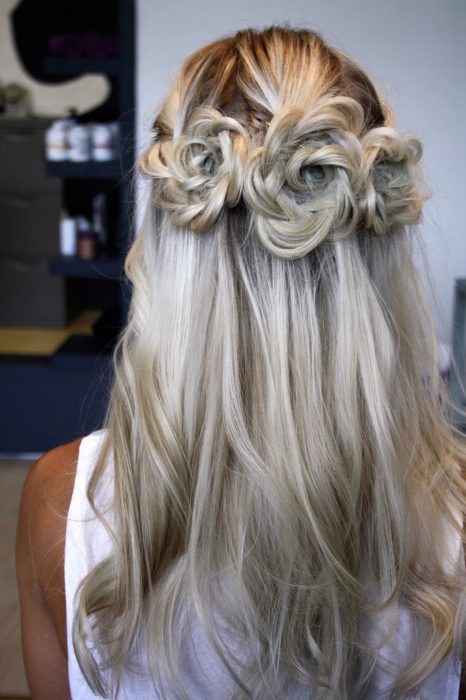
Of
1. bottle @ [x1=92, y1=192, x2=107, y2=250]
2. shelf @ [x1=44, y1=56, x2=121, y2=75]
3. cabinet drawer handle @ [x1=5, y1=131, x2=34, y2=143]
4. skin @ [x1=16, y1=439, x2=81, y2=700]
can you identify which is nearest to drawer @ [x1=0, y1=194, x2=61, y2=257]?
cabinet drawer handle @ [x1=5, y1=131, x2=34, y2=143]

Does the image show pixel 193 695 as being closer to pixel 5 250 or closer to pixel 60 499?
pixel 60 499

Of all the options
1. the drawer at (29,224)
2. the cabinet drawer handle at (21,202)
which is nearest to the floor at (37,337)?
the drawer at (29,224)

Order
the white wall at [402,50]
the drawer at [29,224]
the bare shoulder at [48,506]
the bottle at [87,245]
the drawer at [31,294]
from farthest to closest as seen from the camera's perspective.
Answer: the drawer at [31,294], the drawer at [29,224], the bottle at [87,245], the white wall at [402,50], the bare shoulder at [48,506]

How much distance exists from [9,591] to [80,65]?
56.1 inches

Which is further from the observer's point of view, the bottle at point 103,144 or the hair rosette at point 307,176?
the bottle at point 103,144

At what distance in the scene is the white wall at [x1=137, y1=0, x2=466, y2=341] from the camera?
2.20m

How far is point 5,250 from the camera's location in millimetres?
3332

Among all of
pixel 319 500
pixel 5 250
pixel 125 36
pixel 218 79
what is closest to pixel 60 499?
pixel 319 500

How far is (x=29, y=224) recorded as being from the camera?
10.8 ft

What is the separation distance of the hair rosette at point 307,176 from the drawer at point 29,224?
9.09 ft

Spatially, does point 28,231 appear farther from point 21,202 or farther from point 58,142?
point 58,142

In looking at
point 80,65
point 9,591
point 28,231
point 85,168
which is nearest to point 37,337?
point 28,231

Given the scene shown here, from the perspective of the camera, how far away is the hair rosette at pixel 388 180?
1.94ft

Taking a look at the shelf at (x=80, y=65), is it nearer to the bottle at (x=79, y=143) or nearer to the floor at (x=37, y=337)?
the bottle at (x=79, y=143)
